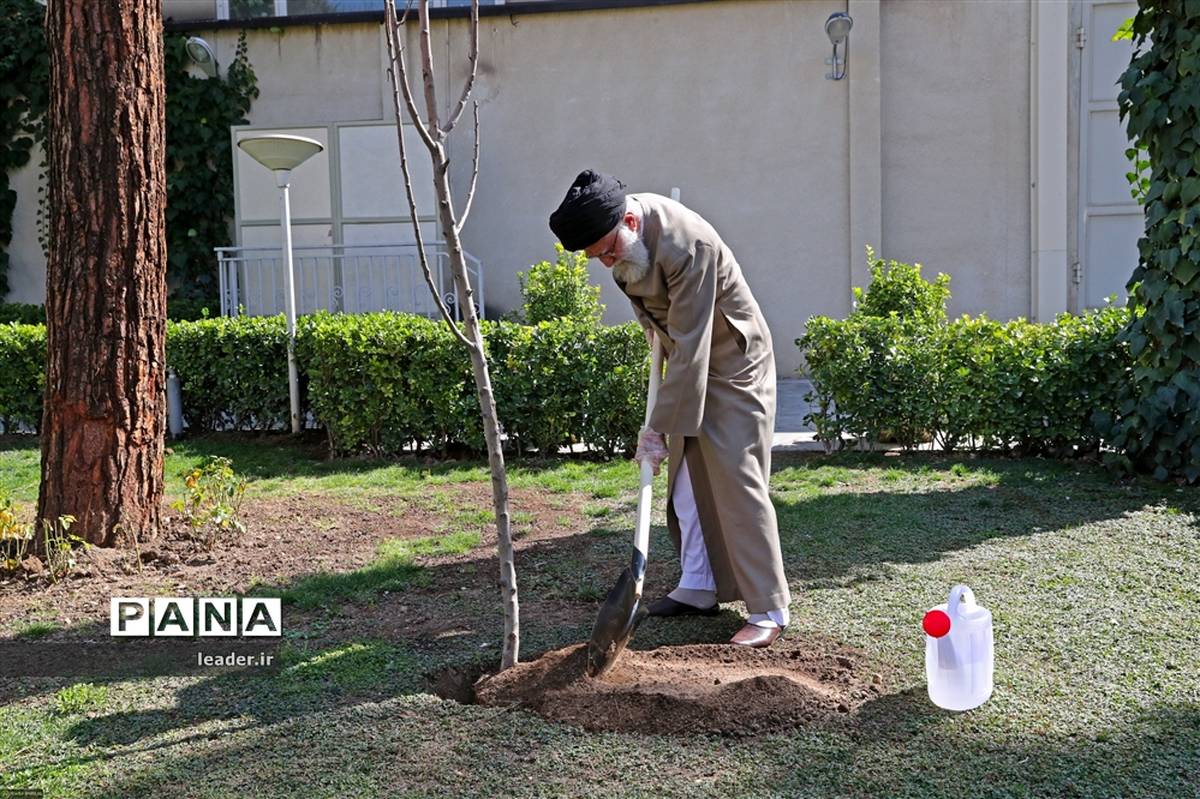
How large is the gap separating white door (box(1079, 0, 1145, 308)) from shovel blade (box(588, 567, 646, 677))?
993 cm

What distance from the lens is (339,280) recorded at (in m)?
11.8

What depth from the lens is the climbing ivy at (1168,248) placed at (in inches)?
242

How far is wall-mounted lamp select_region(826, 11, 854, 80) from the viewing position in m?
11.4

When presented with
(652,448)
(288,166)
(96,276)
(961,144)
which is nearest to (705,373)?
(652,448)

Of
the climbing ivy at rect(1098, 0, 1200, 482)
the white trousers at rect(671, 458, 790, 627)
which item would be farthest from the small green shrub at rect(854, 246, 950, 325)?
the white trousers at rect(671, 458, 790, 627)

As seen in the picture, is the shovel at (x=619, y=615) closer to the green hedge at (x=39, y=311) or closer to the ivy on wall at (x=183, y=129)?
the green hedge at (x=39, y=311)

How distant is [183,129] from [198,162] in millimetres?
373

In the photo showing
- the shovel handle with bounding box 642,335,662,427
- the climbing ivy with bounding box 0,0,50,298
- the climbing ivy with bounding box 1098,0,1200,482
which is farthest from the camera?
the climbing ivy with bounding box 0,0,50,298

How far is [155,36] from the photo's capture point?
5.33 metres

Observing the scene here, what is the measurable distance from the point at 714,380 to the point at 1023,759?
5.19 ft

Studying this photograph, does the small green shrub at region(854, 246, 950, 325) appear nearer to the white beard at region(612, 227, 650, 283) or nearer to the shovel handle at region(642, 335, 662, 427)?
the shovel handle at region(642, 335, 662, 427)

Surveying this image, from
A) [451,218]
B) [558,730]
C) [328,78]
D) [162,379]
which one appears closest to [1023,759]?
[558,730]

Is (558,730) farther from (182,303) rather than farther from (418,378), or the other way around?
(182,303)

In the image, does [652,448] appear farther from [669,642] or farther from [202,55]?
[202,55]
